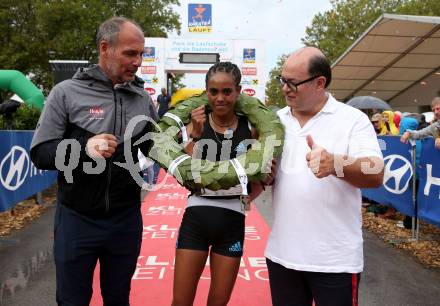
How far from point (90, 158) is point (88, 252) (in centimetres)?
54

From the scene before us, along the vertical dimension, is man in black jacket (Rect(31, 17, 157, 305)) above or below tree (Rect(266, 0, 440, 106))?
below

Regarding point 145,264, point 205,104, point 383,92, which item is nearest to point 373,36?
point 383,92

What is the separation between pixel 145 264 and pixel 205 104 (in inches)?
108

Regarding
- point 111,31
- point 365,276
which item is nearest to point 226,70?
point 111,31

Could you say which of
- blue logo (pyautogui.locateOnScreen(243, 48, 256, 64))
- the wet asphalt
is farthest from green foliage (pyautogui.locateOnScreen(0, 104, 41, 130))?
blue logo (pyautogui.locateOnScreen(243, 48, 256, 64))

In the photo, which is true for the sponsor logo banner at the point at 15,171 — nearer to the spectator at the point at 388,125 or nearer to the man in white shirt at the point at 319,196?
the man in white shirt at the point at 319,196

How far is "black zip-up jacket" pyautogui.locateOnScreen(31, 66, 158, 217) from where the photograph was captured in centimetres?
239

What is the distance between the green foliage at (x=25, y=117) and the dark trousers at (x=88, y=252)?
7391 millimetres

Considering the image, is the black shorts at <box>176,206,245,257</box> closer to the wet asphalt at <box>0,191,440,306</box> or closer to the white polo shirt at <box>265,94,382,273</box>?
the white polo shirt at <box>265,94,382,273</box>

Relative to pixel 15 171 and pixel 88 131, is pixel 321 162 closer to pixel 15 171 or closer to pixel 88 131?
pixel 88 131

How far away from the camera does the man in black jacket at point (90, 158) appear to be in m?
2.39

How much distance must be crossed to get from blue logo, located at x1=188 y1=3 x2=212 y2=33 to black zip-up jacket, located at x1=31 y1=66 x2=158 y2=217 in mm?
18413

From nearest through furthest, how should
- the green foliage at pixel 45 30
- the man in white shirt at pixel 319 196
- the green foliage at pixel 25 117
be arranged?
the man in white shirt at pixel 319 196 → the green foliage at pixel 25 117 → the green foliage at pixel 45 30

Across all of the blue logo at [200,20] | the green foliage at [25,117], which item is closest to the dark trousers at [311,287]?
the green foliage at [25,117]
